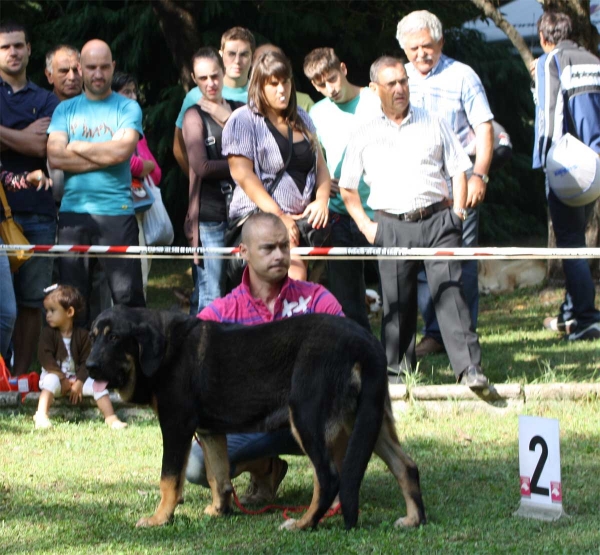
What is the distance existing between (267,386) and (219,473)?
654 mm

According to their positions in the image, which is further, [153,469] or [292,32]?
[292,32]

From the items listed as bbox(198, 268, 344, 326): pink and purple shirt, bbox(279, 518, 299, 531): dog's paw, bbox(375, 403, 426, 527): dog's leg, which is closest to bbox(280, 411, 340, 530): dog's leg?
bbox(279, 518, 299, 531): dog's paw

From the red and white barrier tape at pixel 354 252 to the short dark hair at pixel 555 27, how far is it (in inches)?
95.4

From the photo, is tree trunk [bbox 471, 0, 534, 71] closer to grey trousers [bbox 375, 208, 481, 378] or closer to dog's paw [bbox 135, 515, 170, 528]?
grey trousers [bbox 375, 208, 481, 378]

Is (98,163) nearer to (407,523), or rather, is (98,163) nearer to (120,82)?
(120,82)

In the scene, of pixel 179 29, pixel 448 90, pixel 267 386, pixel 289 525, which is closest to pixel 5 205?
pixel 448 90

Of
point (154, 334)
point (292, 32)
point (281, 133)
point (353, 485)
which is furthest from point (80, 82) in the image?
point (292, 32)

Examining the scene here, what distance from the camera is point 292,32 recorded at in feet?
50.6

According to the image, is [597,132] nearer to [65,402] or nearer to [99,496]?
[65,402]

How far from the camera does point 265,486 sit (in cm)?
583

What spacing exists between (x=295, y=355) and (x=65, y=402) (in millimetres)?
3359

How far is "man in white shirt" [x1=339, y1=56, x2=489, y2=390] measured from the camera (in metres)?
7.56

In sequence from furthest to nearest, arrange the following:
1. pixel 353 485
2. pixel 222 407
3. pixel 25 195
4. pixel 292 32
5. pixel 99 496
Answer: pixel 292 32 → pixel 25 195 → pixel 99 496 → pixel 222 407 → pixel 353 485

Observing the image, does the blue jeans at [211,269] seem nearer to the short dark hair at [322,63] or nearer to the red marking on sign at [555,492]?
the short dark hair at [322,63]
